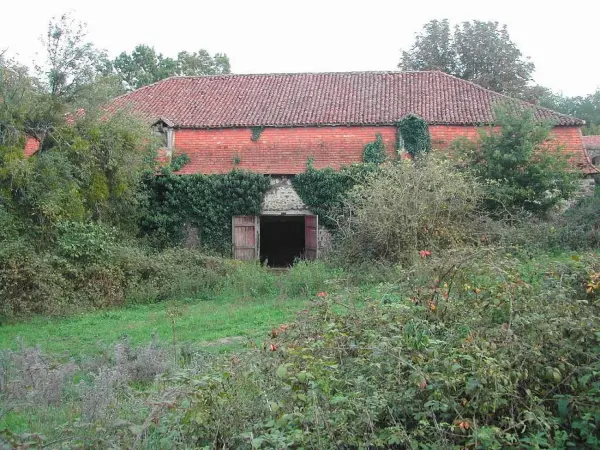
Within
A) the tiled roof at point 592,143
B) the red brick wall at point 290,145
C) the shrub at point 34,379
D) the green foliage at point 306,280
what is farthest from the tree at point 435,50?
the shrub at point 34,379

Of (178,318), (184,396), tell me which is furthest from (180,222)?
(184,396)

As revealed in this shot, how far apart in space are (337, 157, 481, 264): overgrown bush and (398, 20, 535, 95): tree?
21183 mm

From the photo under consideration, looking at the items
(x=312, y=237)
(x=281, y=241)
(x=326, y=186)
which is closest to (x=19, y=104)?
(x=326, y=186)

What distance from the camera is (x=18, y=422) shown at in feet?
19.9

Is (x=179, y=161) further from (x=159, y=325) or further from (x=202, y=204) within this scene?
(x=159, y=325)

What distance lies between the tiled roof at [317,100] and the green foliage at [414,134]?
45cm

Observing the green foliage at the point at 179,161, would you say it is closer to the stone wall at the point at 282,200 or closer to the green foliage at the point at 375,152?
the stone wall at the point at 282,200

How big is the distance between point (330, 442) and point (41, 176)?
44.7 feet

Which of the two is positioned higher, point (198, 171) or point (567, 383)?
point (198, 171)

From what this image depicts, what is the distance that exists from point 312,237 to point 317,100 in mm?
5963

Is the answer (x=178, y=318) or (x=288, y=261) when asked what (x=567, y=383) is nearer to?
(x=178, y=318)

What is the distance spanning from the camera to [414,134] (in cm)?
2220

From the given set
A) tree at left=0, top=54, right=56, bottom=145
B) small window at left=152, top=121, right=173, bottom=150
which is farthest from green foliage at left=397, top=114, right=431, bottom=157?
tree at left=0, top=54, right=56, bottom=145

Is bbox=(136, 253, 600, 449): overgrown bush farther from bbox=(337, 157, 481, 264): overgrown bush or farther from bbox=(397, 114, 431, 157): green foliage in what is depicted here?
bbox=(397, 114, 431, 157): green foliage
